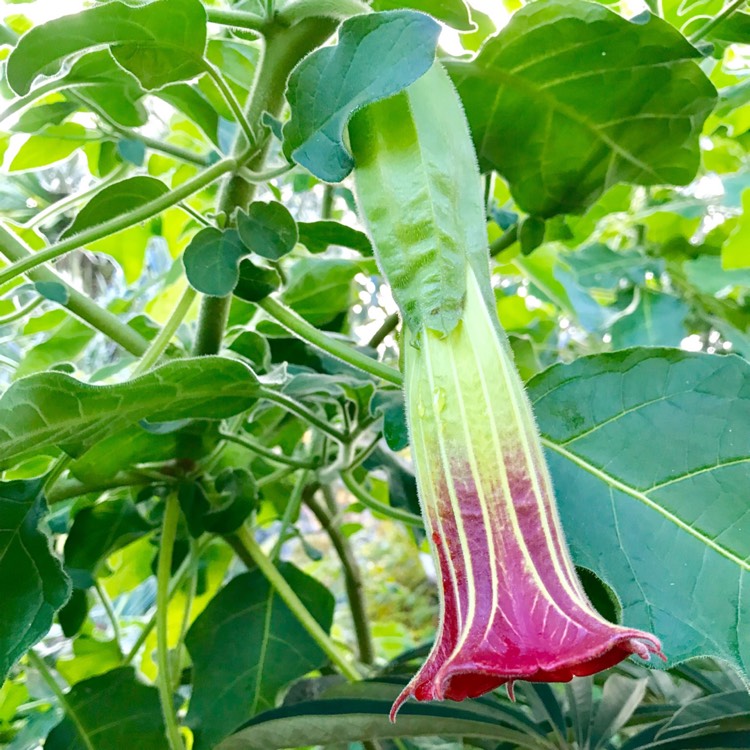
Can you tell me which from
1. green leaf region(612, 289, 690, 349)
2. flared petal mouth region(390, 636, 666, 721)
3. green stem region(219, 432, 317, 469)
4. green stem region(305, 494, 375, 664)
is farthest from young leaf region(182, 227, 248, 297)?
green leaf region(612, 289, 690, 349)

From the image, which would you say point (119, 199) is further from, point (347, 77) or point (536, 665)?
point (536, 665)

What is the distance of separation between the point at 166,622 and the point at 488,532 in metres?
0.28

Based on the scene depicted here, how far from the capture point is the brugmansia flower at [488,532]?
0.20m

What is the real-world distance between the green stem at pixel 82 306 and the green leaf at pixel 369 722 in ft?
0.74

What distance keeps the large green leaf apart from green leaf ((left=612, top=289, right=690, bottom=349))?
384 millimetres

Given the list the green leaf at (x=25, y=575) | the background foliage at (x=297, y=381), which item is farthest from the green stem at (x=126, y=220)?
the green leaf at (x=25, y=575)

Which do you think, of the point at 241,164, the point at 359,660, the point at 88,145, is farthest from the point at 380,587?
the point at 241,164

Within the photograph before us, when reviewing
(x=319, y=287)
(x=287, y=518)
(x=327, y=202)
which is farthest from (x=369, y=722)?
(x=327, y=202)

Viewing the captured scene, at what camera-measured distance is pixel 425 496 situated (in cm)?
25

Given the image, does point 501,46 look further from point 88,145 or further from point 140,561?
point 140,561

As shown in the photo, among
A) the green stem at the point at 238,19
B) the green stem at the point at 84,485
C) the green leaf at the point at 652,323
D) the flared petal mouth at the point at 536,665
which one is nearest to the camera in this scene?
the flared petal mouth at the point at 536,665

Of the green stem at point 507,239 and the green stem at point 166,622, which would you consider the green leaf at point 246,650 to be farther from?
the green stem at point 507,239

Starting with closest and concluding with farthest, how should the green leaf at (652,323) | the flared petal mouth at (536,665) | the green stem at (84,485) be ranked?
1. the flared petal mouth at (536,665)
2. the green stem at (84,485)
3. the green leaf at (652,323)

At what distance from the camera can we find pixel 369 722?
0.38m
